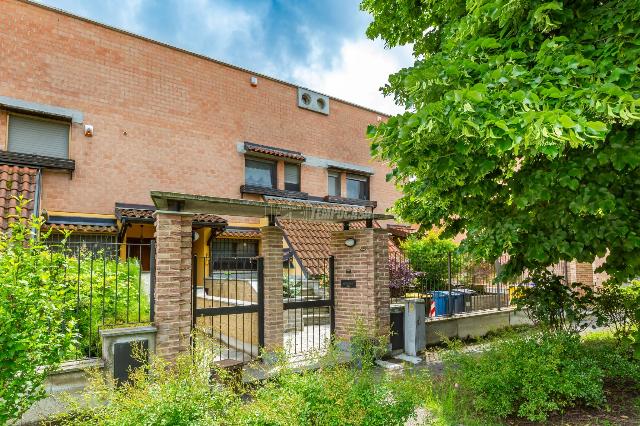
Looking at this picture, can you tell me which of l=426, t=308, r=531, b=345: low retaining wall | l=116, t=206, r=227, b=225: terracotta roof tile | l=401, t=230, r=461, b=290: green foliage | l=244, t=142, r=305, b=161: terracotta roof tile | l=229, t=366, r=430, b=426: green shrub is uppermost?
l=244, t=142, r=305, b=161: terracotta roof tile

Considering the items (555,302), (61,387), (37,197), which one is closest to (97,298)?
(61,387)

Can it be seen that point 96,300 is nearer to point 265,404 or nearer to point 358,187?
point 265,404

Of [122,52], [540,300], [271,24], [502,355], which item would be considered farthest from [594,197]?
[122,52]

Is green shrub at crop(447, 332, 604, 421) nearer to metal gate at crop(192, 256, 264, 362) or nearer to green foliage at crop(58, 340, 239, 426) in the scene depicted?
green foliage at crop(58, 340, 239, 426)

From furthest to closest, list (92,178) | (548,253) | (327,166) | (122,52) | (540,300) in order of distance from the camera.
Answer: (327,166), (122,52), (92,178), (540,300), (548,253)

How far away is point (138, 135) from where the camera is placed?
11867 millimetres

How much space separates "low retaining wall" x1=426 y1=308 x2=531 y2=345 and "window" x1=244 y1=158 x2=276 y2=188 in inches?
313

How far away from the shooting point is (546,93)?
3.43 meters

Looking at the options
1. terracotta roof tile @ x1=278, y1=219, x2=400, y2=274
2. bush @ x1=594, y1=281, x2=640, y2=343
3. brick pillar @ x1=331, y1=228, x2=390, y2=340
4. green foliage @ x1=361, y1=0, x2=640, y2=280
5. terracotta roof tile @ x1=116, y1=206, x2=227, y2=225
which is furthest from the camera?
terracotta roof tile @ x1=278, y1=219, x2=400, y2=274

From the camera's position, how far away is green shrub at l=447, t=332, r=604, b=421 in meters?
4.60

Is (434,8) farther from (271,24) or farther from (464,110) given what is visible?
(271,24)

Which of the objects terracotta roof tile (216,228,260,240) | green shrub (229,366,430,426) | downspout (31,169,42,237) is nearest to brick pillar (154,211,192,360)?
green shrub (229,366,430,426)

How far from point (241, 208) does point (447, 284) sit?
21.2 ft

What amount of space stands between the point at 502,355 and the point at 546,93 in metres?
3.55
